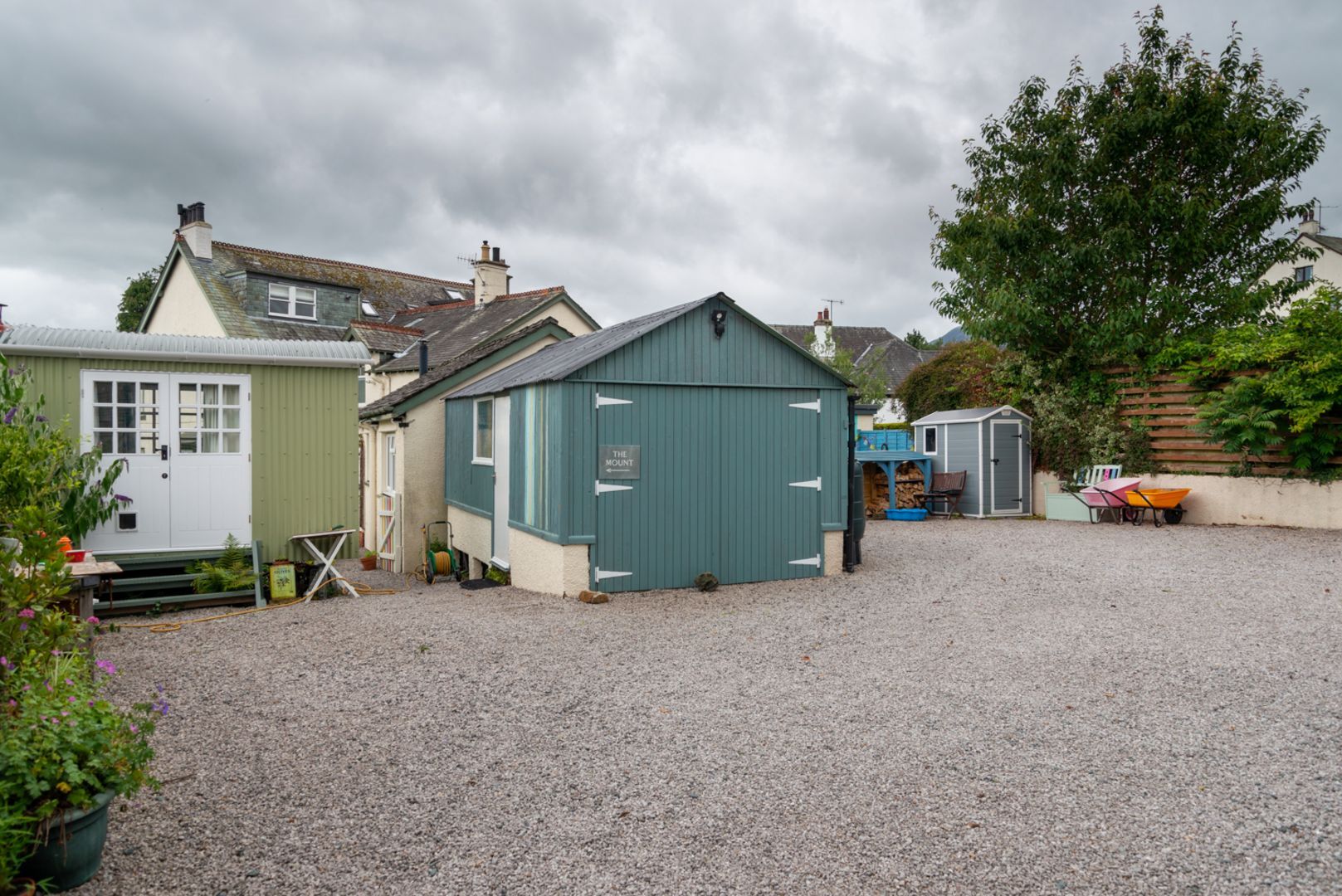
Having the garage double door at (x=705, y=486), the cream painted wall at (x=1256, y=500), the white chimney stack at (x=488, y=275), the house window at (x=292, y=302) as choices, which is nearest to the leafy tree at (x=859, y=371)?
the white chimney stack at (x=488, y=275)

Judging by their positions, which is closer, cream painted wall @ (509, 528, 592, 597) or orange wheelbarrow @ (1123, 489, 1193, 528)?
cream painted wall @ (509, 528, 592, 597)

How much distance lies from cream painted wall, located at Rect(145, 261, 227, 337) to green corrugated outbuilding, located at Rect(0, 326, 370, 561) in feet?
→ 54.2

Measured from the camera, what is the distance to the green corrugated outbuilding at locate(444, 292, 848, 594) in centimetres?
888

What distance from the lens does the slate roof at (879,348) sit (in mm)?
42250

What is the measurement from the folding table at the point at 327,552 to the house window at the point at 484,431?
2204 millimetres

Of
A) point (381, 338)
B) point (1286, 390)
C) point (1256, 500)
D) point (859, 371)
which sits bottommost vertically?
point (1256, 500)

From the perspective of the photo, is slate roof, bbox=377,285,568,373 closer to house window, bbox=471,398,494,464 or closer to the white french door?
house window, bbox=471,398,494,464

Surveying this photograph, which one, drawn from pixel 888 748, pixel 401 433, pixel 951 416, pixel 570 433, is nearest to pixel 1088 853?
pixel 888 748

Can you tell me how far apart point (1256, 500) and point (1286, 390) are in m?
2.11

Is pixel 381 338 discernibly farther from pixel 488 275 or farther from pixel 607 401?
pixel 607 401

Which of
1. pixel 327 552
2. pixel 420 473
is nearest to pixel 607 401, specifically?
pixel 327 552

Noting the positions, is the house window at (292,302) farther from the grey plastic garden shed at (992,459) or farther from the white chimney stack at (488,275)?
the grey plastic garden shed at (992,459)

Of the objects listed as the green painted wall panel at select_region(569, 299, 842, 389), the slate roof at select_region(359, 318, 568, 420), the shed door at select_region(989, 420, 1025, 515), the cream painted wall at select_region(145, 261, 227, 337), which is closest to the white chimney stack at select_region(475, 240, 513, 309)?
the cream painted wall at select_region(145, 261, 227, 337)

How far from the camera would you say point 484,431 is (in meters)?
11.6
